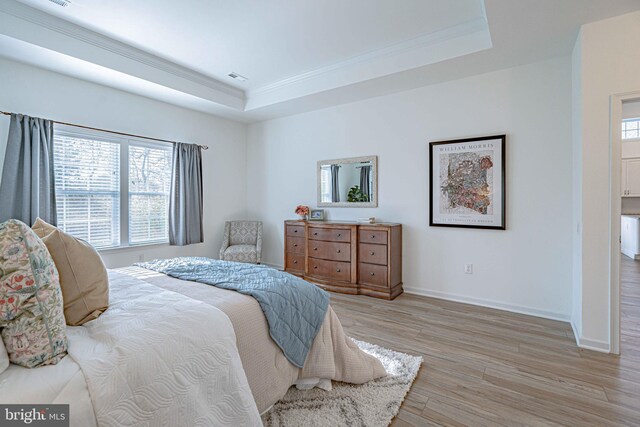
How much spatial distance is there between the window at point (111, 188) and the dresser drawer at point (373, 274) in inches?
116

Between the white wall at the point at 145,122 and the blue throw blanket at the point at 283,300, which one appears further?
the white wall at the point at 145,122

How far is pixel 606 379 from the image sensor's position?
6.56ft

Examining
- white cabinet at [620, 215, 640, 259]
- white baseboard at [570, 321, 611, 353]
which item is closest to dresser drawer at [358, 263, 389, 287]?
white baseboard at [570, 321, 611, 353]

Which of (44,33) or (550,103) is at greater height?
(44,33)

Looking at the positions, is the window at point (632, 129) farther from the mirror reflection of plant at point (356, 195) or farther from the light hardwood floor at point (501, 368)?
the mirror reflection of plant at point (356, 195)

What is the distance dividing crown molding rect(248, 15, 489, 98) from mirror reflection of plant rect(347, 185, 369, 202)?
1582 millimetres

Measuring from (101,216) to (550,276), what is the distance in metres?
5.23

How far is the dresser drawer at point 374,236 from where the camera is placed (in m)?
3.67

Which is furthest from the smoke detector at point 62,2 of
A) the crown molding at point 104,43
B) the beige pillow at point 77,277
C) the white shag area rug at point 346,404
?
the white shag area rug at point 346,404

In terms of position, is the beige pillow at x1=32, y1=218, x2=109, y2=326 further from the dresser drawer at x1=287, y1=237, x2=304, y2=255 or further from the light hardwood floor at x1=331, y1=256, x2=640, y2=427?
the dresser drawer at x1=287, y1=237, x2=304, y2=255

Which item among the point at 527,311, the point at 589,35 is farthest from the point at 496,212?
the point at 589,35

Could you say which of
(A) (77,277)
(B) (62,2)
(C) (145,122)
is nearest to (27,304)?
(A) (77,277)

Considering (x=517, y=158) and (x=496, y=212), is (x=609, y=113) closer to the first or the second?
(x=517, y=158)

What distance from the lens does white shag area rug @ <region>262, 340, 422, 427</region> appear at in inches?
63.4
